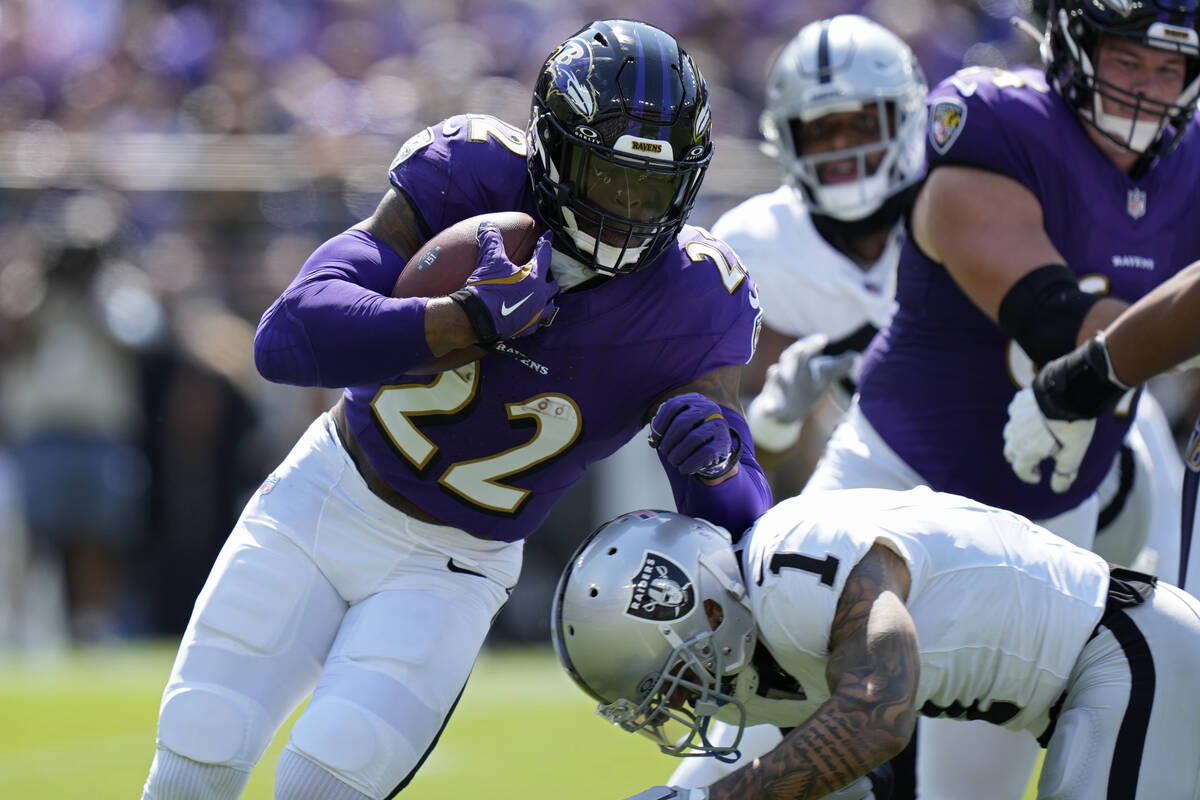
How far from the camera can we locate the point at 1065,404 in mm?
3484

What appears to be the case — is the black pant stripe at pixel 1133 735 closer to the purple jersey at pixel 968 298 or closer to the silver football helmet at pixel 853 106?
the purple jersey at pixel 968 298

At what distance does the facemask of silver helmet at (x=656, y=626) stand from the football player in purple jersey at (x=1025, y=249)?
0.92 meters

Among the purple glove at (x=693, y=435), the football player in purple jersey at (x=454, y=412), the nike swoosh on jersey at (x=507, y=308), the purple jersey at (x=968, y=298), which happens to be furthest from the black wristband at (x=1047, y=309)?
the nike swoosh on jersey at (x=507, y=308)

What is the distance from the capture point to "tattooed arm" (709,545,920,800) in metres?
2.56

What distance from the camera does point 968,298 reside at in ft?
13.0

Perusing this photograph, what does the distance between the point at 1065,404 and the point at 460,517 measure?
1.32 metres

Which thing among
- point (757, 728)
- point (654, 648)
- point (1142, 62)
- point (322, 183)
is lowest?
point (322, 183)

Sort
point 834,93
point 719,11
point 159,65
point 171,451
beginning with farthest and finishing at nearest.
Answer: point 719,11 → point 159,65 → point 171,451 → point 834,93

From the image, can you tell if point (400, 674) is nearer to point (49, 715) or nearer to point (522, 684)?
point (49, 715)

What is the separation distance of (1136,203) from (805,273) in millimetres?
1156

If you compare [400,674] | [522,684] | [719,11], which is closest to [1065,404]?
[400,674]

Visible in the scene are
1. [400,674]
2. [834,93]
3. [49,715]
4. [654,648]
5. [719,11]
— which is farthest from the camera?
[719,11]

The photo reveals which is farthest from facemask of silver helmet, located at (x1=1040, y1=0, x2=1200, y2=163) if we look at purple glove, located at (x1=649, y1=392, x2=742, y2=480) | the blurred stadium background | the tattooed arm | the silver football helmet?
the blurred stadium background

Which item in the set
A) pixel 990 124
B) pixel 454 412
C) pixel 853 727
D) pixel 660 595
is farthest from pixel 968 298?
pixel 853 727
